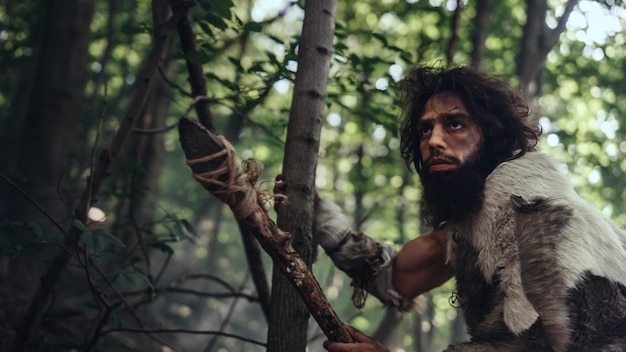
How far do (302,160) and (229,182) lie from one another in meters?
0.69

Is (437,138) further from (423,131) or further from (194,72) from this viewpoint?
(194,72)

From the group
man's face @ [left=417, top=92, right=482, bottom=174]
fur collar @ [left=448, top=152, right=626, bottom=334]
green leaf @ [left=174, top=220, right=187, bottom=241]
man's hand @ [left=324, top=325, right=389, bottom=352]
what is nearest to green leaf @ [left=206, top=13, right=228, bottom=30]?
green leaf @ [left=174, top=220, right=187, bottom=241]

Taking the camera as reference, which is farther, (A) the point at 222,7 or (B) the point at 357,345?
(A) the point at 222,7

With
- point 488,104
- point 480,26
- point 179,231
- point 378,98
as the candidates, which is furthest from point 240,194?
point 378,98

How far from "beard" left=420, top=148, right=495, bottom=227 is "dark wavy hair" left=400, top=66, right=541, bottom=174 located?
105 millimetres

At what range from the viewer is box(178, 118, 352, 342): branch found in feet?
6.65

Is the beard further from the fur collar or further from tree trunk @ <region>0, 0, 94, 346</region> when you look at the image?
tree trunk @ <region>0, 0, 94, 346</region>

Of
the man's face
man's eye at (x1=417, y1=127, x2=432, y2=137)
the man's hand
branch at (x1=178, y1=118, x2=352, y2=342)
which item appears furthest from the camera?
man's eye at (x1=417, y1=127, x2=432, y2=137)

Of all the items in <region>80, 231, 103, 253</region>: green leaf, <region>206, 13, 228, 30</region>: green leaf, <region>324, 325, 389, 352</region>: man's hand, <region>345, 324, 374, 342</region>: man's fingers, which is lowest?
<region>324, 325, 389, 352</region>: man's hand

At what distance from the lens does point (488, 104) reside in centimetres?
324

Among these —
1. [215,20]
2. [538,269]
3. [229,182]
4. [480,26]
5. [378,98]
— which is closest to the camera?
[229,182]

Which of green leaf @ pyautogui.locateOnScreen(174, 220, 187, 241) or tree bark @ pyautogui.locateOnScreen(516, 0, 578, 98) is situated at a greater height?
tree bark @ pyautogui.locateOnScreen(516, 0, 578, 98)

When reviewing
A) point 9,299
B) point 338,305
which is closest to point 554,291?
point 9,299

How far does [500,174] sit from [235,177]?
139cm
